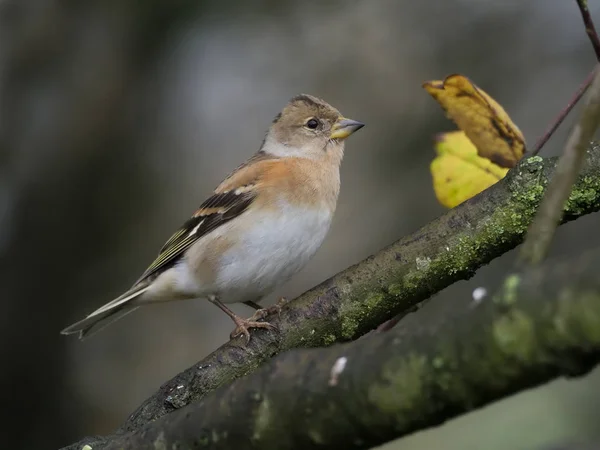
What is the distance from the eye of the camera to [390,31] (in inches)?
249

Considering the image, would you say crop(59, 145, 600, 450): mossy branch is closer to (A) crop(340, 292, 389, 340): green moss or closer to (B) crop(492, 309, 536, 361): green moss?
(A) crop(340, 292, 389, 340): green moss

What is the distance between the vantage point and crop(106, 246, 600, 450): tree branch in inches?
33.7

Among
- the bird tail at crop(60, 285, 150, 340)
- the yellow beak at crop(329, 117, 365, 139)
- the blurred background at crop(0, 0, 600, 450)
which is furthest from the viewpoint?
the blurred background at crop(0, 0, 600, 450)

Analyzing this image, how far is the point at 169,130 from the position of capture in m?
6.34

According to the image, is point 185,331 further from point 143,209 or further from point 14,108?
point 14,108

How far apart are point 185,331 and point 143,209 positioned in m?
1.06

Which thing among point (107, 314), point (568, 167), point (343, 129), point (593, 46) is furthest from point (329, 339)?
point (343, 129)

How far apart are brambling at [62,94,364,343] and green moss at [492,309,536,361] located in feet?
6.15

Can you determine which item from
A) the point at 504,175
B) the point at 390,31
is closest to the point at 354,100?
the point at 390,31

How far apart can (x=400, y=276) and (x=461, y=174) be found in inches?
13.8

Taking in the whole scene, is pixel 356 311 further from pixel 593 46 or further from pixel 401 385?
pixel 401 385

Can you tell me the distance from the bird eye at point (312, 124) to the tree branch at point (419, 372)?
2.45 m

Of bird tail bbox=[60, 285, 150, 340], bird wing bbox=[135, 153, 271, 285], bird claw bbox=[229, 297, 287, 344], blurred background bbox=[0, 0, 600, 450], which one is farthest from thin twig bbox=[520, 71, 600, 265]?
blurred background bbox=[0, 0, 600, 450]

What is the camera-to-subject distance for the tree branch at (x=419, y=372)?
86cm
